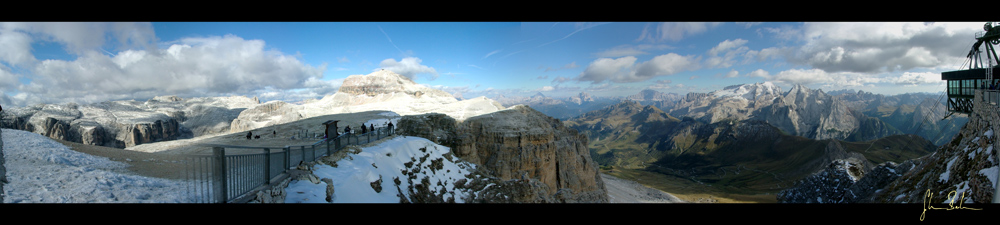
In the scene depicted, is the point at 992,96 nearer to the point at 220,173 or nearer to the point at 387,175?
the point at 387,175

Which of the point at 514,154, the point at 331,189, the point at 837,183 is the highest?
the point at 331,189

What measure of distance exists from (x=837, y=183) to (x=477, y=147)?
36.0m

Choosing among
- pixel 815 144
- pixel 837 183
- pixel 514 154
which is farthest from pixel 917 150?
pixel 514 154

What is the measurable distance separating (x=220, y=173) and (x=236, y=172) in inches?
33.4

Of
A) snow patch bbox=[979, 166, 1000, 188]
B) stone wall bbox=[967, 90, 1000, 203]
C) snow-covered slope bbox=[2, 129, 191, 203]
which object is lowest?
snow patch bbox=[979, 166, 1000, 188]

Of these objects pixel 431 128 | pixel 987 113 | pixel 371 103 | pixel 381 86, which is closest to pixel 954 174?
pixel 987 113

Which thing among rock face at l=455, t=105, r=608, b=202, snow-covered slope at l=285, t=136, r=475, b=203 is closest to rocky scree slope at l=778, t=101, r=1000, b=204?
snow-covered slope at l=285, t=136, r=475, b=203

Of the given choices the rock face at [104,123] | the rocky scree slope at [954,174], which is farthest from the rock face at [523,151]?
the rock face at [104,123]

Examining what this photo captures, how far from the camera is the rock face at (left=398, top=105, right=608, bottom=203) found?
34156 mm

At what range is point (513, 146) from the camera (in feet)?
126

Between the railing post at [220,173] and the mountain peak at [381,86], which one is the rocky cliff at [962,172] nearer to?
the railing post at [220,173]

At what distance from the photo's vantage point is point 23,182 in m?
6.37

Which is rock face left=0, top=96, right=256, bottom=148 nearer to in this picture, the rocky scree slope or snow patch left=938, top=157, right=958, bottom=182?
the rocky scree slope
